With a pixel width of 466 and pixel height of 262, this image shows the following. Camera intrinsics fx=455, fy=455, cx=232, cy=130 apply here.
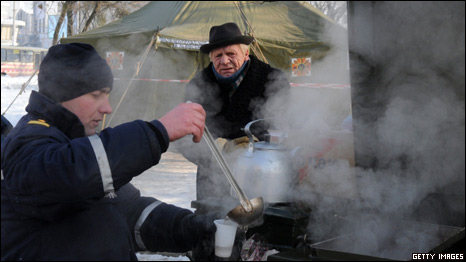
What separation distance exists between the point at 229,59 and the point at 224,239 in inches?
61.3

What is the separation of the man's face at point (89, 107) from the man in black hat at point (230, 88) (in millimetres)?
1237

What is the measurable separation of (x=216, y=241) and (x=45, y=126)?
63cm

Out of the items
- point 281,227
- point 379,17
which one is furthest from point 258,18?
point 281,227

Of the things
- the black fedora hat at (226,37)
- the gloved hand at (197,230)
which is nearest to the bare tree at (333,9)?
the black fedora hat at (226,37)

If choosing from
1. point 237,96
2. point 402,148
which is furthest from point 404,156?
point 237,96

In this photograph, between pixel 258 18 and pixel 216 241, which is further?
pixel 258 18

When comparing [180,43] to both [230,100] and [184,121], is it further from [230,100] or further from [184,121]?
[184,121]

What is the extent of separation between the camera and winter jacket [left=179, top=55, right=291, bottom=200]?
273 cm

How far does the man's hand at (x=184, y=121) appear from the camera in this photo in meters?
1.33

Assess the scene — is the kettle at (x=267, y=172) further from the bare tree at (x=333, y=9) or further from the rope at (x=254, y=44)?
the bare tree at (x=333, y=9)

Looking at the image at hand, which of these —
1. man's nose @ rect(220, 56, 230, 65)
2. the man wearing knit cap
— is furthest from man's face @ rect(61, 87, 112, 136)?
man's nose @ rect(220, 56, 230, 65)

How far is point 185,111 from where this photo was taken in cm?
137

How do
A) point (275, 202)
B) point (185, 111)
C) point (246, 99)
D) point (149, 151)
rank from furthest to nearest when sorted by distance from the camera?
point (246, 99), point (275, 202), point (185, 111), point (149, 151)

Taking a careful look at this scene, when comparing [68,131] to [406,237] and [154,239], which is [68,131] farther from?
[406,237]
